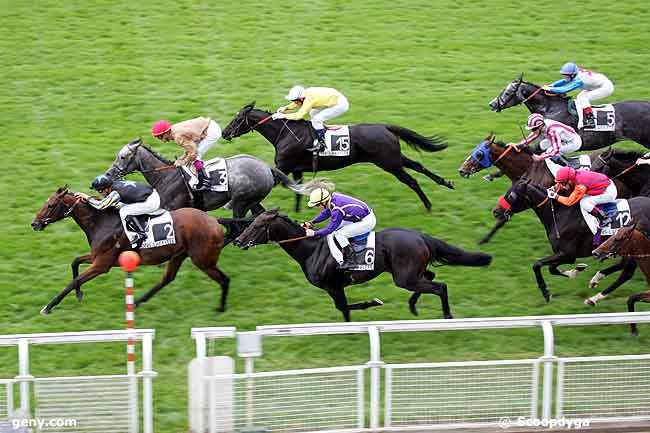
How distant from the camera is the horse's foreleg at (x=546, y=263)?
10297mm

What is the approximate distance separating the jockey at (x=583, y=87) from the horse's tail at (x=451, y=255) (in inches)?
134

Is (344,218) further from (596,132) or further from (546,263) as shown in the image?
(596,132)

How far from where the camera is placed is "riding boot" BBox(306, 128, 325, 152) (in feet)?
38.5

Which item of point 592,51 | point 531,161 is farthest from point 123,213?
point 592,51

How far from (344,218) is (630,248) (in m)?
2.60

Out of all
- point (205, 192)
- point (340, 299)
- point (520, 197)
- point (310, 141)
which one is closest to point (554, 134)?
point (520, 197)

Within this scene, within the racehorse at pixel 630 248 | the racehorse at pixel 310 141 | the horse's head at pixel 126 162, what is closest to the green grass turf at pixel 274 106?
the racehorse at pixel 630 248

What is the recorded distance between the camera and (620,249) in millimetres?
9688

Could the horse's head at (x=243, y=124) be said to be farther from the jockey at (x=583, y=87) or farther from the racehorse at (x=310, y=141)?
the jockey at (x=583, y=87)

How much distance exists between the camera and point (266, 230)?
31.6ft

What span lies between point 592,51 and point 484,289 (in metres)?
7.25

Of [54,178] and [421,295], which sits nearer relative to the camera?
[421,295]

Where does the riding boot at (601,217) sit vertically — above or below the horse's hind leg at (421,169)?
above

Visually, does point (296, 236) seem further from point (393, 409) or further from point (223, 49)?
point (223, 49)
